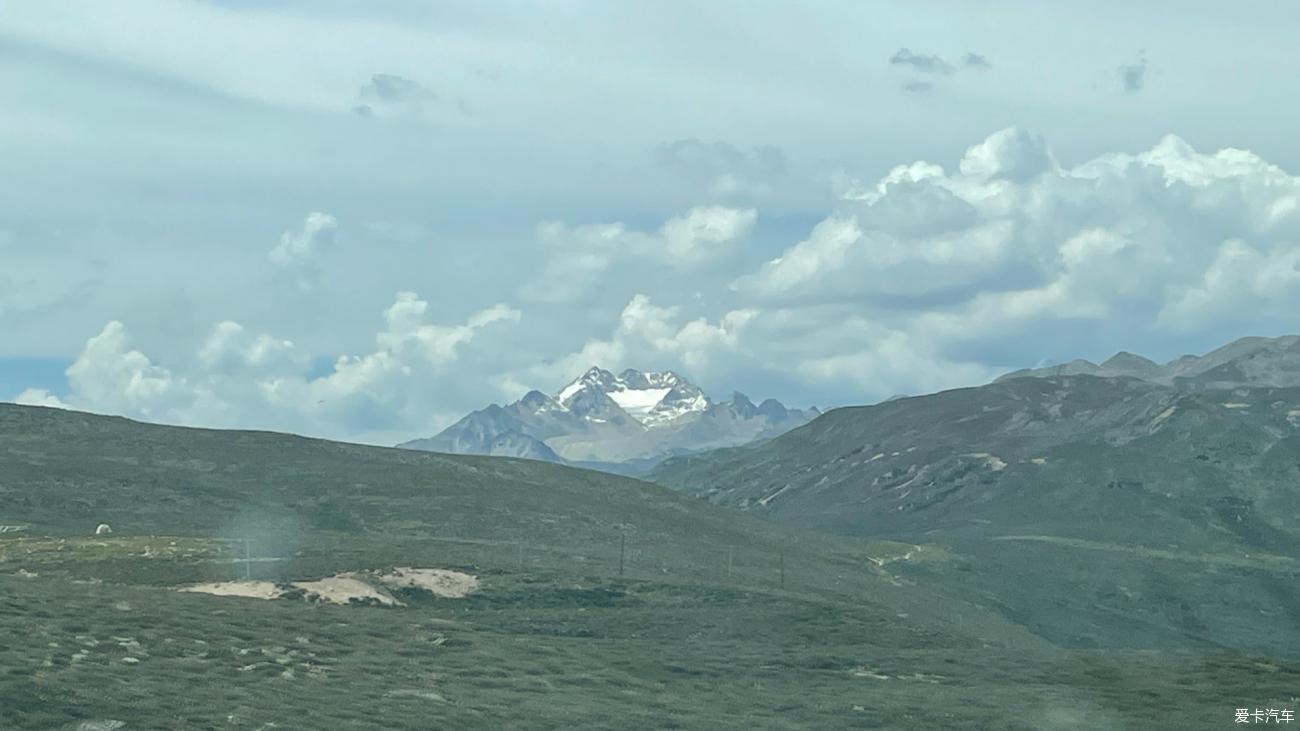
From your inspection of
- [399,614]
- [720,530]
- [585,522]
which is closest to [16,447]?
[585,522]

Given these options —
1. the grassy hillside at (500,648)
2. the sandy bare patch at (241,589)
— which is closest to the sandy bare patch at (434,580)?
the grassy hillside at (500,648)

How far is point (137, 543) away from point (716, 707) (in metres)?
70.6

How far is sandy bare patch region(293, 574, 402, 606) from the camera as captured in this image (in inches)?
3504

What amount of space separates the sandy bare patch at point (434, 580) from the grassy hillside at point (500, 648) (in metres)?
1.58

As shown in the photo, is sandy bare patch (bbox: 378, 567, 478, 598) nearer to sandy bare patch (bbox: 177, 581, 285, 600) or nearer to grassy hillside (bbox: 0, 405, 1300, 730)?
grassy hillside (bbox: 0, 405, 1300, 730)

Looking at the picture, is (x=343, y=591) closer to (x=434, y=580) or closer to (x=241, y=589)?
(x=241, y=589)

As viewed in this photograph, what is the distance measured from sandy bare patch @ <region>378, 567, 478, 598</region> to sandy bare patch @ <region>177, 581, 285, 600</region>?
30.6 feet

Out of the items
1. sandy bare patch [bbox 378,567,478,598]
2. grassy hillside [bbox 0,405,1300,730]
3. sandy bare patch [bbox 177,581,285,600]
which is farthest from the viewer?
sandy bare patch [bbox 378,567,478,598]

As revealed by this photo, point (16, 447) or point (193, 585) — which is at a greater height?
point (16, 447)

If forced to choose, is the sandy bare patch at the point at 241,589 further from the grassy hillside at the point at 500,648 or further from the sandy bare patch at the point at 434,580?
the sandy bare patch at the point at 434,580

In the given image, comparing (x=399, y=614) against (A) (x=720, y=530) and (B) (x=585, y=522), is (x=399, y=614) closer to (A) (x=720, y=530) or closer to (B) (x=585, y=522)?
(B) (x=585, y=522)

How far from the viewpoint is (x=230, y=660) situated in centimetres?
5534

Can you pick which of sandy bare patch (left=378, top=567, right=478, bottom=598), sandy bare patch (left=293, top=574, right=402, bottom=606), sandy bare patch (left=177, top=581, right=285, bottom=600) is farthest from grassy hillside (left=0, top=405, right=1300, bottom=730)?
sandy bare patch (left=177, top=581, right=285, bottom=600)

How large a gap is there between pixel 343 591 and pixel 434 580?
404 inches
